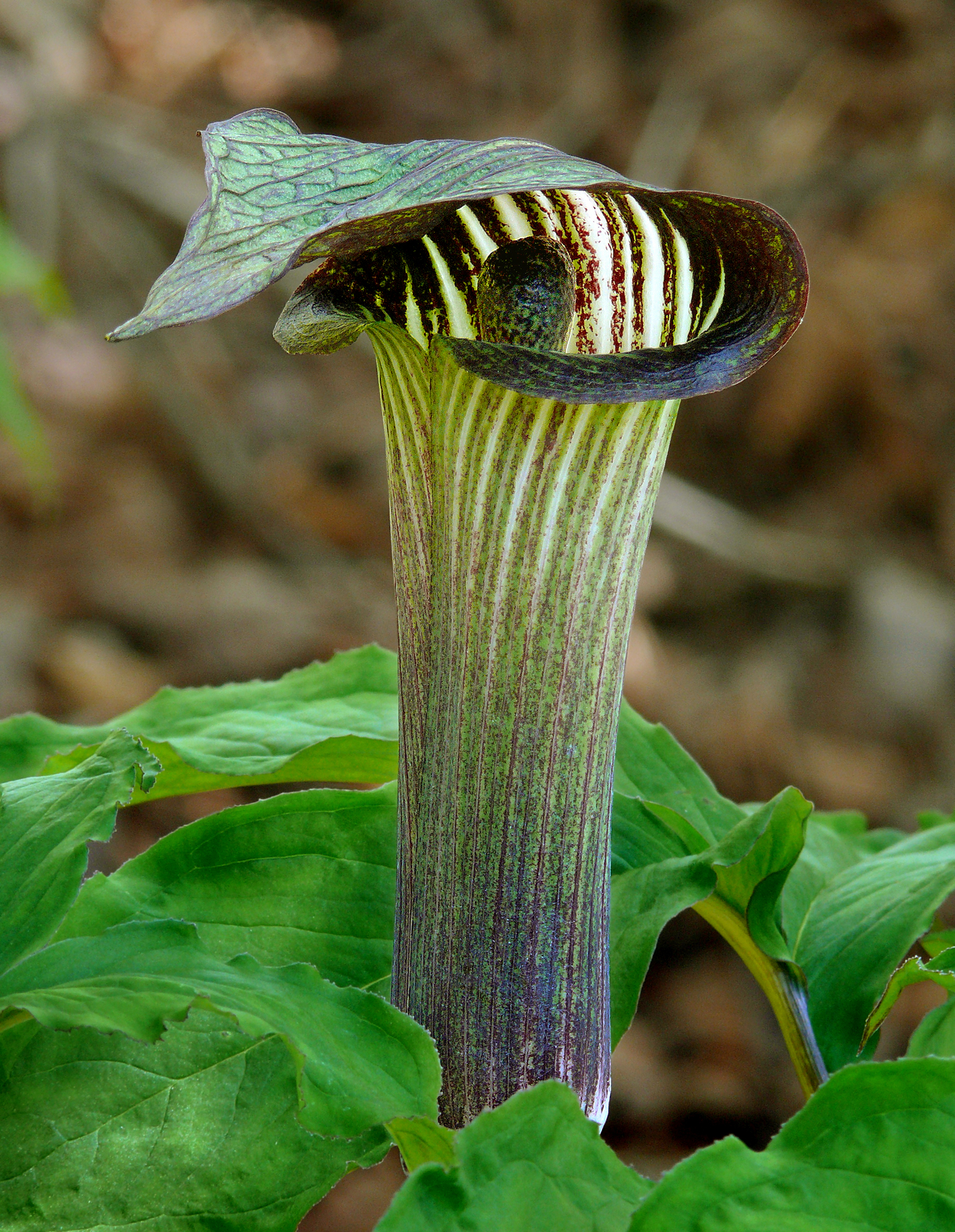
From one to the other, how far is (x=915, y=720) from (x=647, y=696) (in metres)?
0.68

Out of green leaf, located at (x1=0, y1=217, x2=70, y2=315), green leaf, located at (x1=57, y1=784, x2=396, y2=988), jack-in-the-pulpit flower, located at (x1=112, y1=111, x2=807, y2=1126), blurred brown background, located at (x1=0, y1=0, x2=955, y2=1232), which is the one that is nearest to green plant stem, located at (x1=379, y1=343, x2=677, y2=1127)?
jack-in-the-pulpit flower, located at (x1=112, y1=111, x2=807, y2=1126)

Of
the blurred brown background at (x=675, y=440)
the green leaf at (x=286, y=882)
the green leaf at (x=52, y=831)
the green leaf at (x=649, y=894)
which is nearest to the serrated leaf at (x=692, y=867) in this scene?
the green leaf at (x=649, y=894)

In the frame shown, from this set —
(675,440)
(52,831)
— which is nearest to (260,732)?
(52,831)

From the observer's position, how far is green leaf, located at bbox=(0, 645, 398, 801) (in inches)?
29.7

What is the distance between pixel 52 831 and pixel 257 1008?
149 millimetres

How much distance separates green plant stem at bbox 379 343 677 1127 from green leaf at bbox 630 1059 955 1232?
111mm

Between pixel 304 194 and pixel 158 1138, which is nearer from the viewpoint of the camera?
pixel 304 194

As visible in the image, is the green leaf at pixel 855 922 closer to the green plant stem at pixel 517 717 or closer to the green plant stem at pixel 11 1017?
the green plant stem at pixel 517 717

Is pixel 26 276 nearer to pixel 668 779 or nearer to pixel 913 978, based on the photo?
pixel 668 779

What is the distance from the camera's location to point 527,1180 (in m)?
0.49

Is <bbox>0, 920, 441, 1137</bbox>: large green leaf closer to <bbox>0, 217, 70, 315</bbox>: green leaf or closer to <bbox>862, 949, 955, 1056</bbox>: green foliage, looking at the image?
<bbox>862, 949, 955, 1056</bbox>: green foliage

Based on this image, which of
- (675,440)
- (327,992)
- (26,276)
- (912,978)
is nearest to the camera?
(327,992)

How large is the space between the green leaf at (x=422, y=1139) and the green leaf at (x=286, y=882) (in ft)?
0.52

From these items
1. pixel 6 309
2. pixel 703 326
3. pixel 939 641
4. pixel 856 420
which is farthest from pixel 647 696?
pixel 703 326
